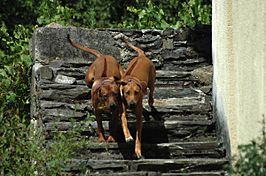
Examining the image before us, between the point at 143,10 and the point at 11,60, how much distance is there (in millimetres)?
2193

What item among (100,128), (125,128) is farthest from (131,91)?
(100,128)

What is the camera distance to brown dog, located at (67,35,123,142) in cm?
1051

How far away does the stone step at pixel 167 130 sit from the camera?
1120cm

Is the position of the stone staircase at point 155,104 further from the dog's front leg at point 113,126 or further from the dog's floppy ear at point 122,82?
the dog's floppy ear at point 122,82

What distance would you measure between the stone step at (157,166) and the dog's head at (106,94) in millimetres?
519

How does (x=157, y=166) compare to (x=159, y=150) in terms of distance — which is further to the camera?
(x=159, y=150)

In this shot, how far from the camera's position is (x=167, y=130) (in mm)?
11258

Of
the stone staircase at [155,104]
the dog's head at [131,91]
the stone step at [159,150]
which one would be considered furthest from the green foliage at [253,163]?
the stone step at [159,150]

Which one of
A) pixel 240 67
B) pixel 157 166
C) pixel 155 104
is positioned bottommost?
pixel 157 166

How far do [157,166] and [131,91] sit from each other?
710 mm

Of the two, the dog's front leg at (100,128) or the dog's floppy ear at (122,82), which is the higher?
the dog's floppy ear at (122,82)

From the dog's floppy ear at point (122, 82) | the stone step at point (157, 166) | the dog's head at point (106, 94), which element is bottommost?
the stone step at point (157, 166)

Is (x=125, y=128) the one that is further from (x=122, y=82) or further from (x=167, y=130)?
(x=167, y=130)

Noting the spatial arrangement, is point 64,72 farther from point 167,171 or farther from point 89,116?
point 167,171
